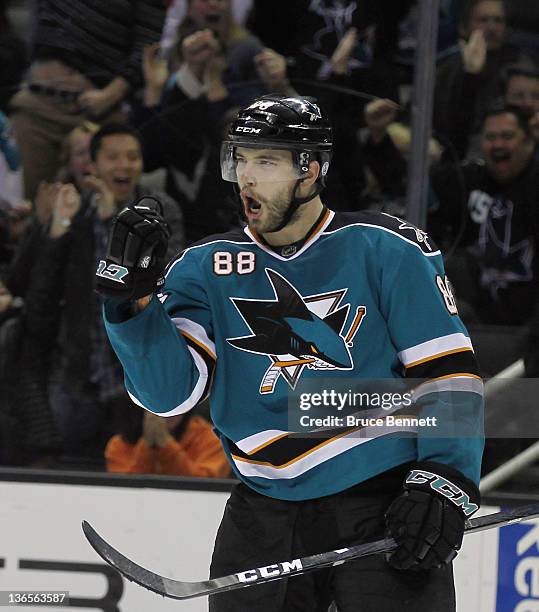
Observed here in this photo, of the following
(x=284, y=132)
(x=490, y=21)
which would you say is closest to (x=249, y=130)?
(x=284, y=132)

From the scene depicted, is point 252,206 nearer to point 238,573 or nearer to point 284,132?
point 284,132

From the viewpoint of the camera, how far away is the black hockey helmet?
1.96m

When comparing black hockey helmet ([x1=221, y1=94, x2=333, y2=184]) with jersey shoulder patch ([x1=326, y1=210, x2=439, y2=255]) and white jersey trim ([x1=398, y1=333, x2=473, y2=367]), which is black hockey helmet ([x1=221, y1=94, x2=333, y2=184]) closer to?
jersey shoulder patch ([x1=326, y1=210, x2=439, y2=255])

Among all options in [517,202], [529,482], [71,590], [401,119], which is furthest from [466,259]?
[71,590]

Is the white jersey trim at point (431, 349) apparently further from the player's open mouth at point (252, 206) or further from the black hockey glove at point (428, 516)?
the player's open mouth at point (252, 206)

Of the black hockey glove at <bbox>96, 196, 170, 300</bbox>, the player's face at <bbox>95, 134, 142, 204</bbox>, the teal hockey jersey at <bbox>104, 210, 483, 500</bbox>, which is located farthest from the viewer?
the player's face at <bbox>95, 134, 142, 204</bbox>

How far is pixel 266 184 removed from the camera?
1.96 m

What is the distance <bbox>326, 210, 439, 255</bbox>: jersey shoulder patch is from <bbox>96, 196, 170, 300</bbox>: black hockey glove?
323 millimetres

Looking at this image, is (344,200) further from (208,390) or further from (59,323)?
(208,390)

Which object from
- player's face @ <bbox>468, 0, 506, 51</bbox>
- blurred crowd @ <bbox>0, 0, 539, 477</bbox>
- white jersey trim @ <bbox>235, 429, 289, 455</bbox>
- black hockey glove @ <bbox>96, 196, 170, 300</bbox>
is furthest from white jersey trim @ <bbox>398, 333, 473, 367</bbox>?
player's face @ <bbox>468, 0, 506, 51</bbox>

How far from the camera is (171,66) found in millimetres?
3352

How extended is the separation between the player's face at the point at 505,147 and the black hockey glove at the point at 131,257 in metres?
1.59

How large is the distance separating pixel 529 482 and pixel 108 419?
112cm

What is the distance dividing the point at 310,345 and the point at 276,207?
236 millimetres
